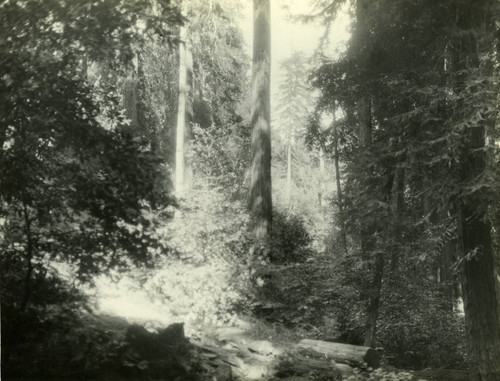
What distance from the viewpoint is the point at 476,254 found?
760cm

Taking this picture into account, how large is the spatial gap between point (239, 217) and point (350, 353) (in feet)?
14.3

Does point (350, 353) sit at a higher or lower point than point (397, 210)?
lower

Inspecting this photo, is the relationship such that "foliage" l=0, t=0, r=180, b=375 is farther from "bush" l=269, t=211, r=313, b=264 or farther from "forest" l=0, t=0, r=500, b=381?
"bush" l=269, t=211, r=313, b=264

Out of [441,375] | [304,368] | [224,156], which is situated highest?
[224,156]

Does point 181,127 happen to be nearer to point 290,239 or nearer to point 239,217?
point 239,217

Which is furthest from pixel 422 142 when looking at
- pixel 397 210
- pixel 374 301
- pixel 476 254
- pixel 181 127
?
pixel 181 127

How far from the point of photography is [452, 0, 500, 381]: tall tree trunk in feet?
24.3

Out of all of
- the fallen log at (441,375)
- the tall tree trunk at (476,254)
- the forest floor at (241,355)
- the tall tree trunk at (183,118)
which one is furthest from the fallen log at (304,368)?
the tall tree trunk at (183,118)

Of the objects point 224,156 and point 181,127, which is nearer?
point 181,127

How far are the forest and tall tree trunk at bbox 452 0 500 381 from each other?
24 millimetres

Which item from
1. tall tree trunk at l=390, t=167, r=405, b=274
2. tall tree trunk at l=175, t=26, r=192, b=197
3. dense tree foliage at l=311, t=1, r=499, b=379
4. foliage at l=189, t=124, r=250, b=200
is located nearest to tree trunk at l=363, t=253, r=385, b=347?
dense tree foliage at l=311, t=1, r=499, b=379

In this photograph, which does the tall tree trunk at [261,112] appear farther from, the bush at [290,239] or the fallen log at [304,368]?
the fallen log at [304,368]

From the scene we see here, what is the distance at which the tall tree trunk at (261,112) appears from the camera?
11541 millimetres

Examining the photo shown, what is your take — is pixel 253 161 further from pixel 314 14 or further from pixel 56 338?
pixel 56 338
